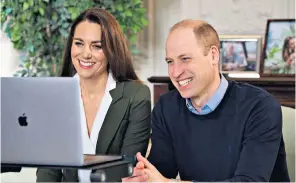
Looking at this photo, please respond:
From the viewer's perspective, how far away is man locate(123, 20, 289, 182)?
1.96m

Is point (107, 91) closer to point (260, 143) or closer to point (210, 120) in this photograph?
point (210, 120)

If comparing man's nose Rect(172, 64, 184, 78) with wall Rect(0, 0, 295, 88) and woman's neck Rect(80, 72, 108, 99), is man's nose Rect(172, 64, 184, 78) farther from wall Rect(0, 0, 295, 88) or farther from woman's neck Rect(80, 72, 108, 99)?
wall Rect(0, 0, 295, 88)

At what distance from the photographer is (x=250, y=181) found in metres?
1.87

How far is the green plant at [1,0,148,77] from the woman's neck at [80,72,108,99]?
67.3 inches

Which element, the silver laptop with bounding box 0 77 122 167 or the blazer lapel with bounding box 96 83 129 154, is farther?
the blazer lapel with bounding box 96 83 129 154

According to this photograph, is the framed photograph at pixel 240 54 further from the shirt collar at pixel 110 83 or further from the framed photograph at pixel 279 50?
the shirt collar at pixel 110 83

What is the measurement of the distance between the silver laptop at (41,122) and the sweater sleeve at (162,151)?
503 mm

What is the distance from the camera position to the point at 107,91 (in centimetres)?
242

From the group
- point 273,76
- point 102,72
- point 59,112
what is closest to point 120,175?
point 59,112

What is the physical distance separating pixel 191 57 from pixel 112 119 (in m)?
0.50

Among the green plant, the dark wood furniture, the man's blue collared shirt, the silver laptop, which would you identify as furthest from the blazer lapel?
the green plant

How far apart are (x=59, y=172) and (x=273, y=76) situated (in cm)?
189

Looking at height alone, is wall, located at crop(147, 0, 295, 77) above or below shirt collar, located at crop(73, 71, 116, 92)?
above

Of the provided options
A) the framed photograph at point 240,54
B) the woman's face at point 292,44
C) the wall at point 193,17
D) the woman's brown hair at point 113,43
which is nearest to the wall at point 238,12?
the wall at point 193,17
